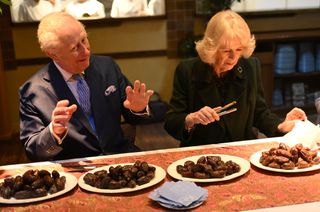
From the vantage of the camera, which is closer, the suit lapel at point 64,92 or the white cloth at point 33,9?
the suit lapel at point 64,92

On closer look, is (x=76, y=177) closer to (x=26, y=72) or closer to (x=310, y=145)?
(x=310, y=145)

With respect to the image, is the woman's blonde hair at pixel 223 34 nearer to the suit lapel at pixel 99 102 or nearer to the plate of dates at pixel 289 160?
the suit lapel at pixel 99 102

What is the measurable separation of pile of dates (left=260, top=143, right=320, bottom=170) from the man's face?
0.90 m

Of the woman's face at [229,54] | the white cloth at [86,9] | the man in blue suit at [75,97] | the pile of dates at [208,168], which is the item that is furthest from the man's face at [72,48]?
the white cloth at [86,9]

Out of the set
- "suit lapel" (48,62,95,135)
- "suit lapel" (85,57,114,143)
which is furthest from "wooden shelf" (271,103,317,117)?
"suit lapel" (48,62,95,135)

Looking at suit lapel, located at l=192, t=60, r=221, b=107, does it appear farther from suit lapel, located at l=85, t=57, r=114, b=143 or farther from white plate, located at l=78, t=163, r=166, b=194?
white plate, located at l=78, t=163, r=166, b=194

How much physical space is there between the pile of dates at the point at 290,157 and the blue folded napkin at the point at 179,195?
32cm

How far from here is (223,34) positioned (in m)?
2.08

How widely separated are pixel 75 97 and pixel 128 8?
2968mm

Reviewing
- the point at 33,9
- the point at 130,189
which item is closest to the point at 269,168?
the point at 130,189

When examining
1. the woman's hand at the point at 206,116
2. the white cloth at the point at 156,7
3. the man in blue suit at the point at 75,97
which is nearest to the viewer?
the woman's hand at the point at 206,116

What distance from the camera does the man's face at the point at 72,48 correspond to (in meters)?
1.96

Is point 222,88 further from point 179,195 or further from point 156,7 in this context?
point 156,7

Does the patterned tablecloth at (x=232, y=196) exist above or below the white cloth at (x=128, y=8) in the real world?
below
